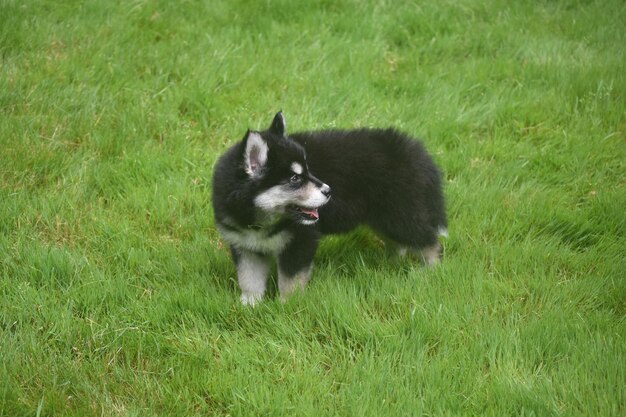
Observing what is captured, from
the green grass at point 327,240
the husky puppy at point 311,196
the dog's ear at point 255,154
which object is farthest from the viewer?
the husky puppy at point 311,196

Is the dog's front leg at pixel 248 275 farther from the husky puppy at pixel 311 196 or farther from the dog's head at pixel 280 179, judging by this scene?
the dog's head at pixel 280 179

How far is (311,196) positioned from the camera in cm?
442

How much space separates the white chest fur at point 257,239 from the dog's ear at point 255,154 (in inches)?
16.6

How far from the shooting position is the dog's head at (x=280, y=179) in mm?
4426

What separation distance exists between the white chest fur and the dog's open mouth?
0.56 feet

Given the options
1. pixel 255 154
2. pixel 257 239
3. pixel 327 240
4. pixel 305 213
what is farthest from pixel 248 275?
pixel 327 240

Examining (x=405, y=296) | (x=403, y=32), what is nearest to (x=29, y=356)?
(x=405, y=296)

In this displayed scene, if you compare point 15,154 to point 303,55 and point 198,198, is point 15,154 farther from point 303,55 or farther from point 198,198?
point 303,55

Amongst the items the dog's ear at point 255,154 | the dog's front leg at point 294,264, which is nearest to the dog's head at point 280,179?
the dog's ear at point 255,154

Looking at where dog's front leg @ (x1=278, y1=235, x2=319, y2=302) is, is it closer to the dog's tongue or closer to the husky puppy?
the husky puppy

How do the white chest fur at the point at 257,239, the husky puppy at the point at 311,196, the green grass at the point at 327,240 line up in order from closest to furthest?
the green grass at the point at 327,240, the husky puppy at the point at 311,196, the white chest fur at the point at 257,239

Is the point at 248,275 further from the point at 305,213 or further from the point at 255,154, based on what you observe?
the point at 255,154

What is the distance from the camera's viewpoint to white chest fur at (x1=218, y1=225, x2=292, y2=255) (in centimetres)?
463

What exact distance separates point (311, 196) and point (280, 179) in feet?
0.79
